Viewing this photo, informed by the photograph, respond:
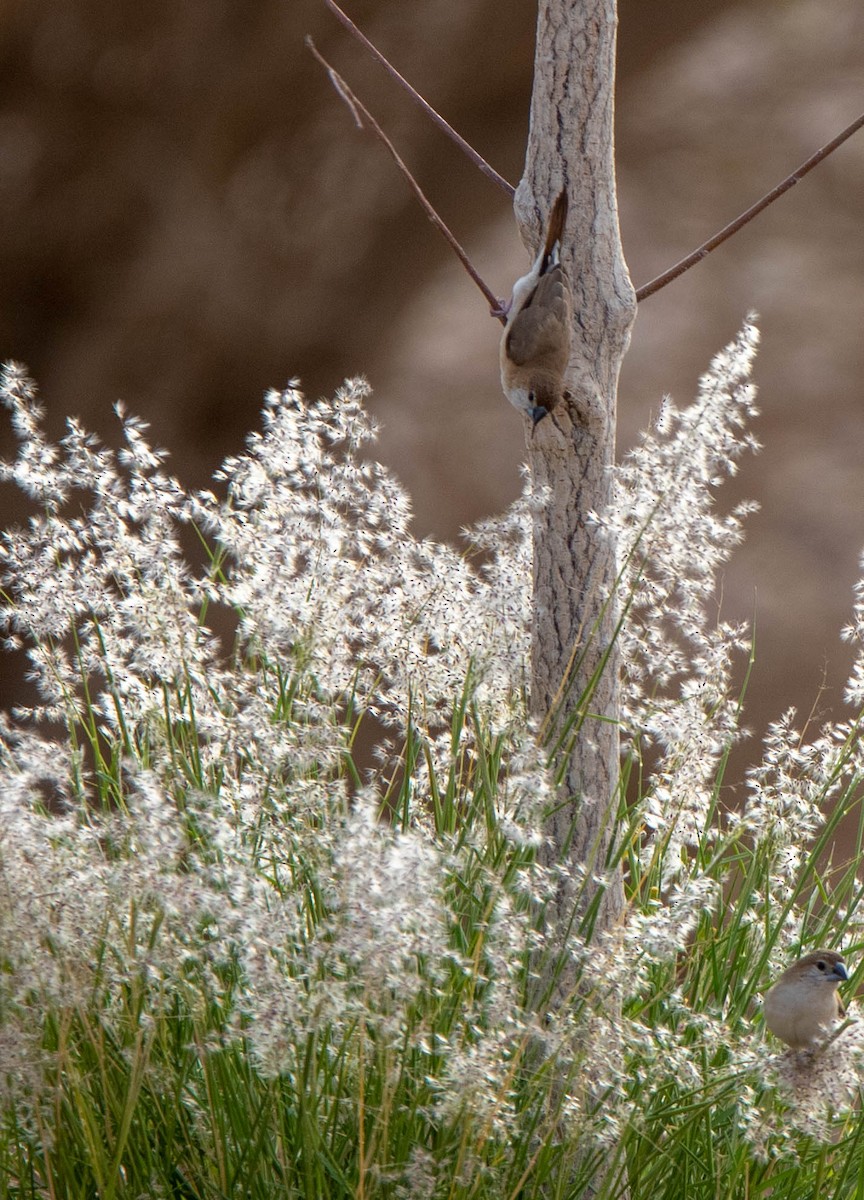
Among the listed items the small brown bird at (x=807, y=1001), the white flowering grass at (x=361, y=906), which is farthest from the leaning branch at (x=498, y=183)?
the small brown bird at (x=807, y=1001)

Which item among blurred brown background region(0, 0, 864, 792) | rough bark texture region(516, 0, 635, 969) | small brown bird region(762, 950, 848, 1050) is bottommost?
small brown bird region(762, 950, 848, 1050)

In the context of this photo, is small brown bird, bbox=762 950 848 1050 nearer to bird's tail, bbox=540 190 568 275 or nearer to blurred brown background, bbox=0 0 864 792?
bird's tail, bbox=540 190 568 275

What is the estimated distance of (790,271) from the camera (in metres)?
2.50

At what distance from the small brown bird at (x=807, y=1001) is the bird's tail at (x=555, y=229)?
626 millimetres

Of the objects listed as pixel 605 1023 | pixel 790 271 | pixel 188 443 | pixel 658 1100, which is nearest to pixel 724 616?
pixel 790 271

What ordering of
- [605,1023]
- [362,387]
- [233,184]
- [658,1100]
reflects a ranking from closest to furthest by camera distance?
1. [605,1023]
2. [658,1100]
3. [362,387]
4. [233,184]

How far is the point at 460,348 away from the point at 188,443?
55cm

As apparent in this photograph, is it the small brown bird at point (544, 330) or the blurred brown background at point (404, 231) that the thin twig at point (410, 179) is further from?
the blurred brown background at point (404, 231)

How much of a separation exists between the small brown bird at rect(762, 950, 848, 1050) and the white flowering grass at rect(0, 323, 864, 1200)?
0.03 m

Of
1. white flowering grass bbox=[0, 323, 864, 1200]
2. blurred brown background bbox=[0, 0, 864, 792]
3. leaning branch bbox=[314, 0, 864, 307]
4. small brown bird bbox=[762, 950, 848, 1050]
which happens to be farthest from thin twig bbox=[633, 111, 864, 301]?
blurred brown background bbox=[0, 0, 864, 792]

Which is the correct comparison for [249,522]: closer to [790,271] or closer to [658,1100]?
[658,1100]

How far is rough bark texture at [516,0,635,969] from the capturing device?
1.09 meters

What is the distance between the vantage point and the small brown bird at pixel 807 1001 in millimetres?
731

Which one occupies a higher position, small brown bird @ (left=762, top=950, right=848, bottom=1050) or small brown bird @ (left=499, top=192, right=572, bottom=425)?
small brown bird @ (left=499, top=192, right=572, bottom=425)
